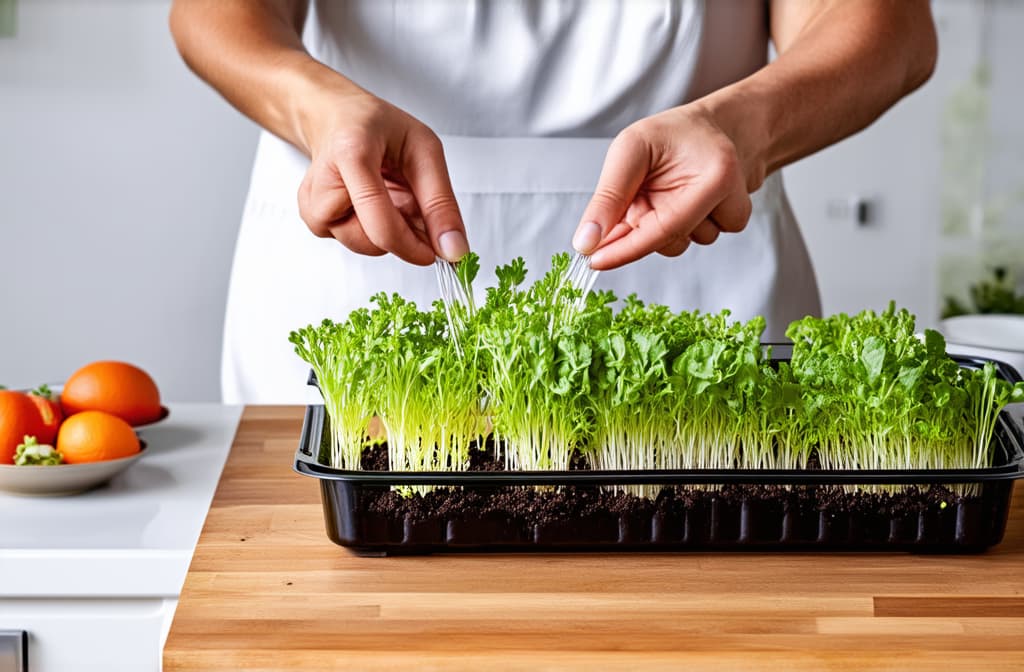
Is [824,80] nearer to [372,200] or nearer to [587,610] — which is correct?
[372,200]

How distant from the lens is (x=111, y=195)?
3.34 meters

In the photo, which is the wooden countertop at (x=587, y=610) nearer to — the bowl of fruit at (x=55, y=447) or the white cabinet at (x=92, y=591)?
the white cabinet at (x=92, y=591)

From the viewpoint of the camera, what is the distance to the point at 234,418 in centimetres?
145

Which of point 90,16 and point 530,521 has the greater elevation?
point 90,16

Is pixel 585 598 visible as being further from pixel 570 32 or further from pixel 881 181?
pixel 881 181

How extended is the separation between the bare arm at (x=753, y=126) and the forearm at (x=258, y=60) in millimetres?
339

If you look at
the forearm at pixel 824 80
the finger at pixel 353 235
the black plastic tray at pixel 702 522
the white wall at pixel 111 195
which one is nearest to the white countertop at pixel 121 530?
the black plastic tray at pixel 702 522

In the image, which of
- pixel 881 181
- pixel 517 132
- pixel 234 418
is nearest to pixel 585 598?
pixel 234 418

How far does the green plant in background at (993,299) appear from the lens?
142 inches

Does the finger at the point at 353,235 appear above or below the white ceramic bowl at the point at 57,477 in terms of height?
above

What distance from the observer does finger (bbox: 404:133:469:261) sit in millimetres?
1118

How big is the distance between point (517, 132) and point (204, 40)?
1.40ft

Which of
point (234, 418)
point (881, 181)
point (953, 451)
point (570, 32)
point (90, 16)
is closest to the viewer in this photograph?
point (953, 451)

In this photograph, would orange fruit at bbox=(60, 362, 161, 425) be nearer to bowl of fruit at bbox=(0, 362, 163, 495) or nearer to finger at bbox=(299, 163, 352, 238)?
bowl of fruit at bbox=(0, 362, 163, 495)
